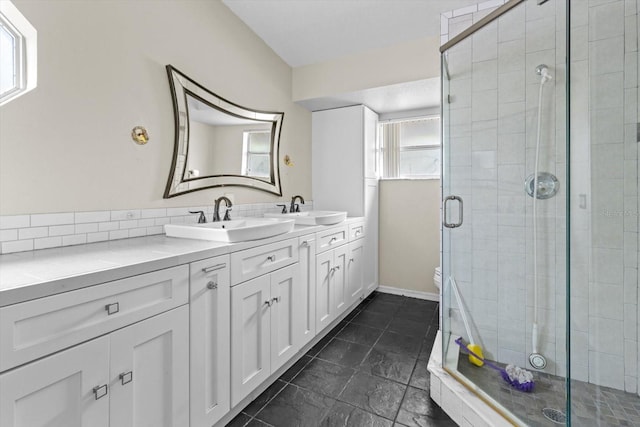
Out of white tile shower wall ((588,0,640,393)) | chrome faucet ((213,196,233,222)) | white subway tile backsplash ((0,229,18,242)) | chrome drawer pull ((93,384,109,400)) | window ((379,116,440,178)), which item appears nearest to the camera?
chrome drawer pull ((93,384,109,400))

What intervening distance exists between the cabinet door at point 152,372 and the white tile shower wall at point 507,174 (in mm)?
1674

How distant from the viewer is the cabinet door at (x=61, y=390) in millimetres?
759

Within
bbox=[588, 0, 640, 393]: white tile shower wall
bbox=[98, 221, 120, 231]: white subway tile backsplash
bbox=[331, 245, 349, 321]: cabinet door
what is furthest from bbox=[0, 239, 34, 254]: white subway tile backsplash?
bbox=[588, 0, 640, 393]: white tile shower wall

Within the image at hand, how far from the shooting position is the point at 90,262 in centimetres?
105

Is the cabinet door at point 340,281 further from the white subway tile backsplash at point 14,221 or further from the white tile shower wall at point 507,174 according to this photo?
the white subway tile backsplash at point 14,221

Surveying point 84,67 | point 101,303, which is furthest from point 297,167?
point 101,303

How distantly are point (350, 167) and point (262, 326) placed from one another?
2.02 m

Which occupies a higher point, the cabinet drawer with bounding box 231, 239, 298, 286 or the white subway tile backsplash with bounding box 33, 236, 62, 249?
the white subway tile backsplash with bounding box 33, 236, 62, 249

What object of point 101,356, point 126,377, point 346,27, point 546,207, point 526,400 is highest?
point 346,27

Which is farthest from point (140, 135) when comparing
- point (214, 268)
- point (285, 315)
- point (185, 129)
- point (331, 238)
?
point (331, 238)

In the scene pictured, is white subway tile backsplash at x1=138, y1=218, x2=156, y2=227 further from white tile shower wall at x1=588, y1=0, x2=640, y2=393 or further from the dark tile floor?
white tile shower wall at x1=588, y1=0, x2=640, y2=393

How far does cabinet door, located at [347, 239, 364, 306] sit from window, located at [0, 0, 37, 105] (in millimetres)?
2339

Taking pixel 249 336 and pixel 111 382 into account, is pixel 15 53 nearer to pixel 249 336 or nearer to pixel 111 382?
pixel 111 382

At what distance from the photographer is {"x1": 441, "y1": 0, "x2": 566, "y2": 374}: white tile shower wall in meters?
1.68
